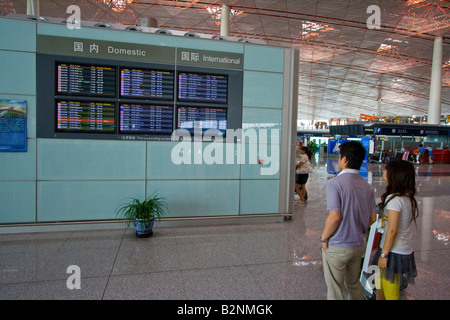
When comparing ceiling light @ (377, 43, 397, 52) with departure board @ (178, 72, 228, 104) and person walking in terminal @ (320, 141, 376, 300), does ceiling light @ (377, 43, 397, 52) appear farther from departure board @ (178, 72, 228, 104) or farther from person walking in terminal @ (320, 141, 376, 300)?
person walking in terminal @ (320, 141, 376, 300)

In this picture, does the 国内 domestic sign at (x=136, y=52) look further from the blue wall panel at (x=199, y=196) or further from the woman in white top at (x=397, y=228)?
the woman in white top at (x=397, y=228)

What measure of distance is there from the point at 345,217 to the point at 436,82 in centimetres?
3012

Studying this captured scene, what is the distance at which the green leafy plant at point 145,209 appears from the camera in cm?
492

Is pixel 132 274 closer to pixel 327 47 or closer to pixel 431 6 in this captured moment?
pixel 431 6

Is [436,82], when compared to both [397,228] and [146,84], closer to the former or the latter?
[146,84]

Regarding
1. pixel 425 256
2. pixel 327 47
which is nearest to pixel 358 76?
pixel 327 47

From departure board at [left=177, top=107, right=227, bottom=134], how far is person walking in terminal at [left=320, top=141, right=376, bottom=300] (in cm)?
355

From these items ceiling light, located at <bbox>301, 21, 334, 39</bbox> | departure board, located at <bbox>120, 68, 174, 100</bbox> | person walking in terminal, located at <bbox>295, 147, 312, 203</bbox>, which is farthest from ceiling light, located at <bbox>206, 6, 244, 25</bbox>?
departure board, located at <bbox>120, 68, 174, 100</bbox>

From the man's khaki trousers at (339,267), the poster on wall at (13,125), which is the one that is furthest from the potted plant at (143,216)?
the man's khaki trousers at (339,267)

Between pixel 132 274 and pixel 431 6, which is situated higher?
pixel 431 6

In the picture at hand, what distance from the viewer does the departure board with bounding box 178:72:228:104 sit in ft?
18.7

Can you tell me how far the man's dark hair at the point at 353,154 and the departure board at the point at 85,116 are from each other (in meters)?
4.23

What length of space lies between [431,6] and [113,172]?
78.1 ft
